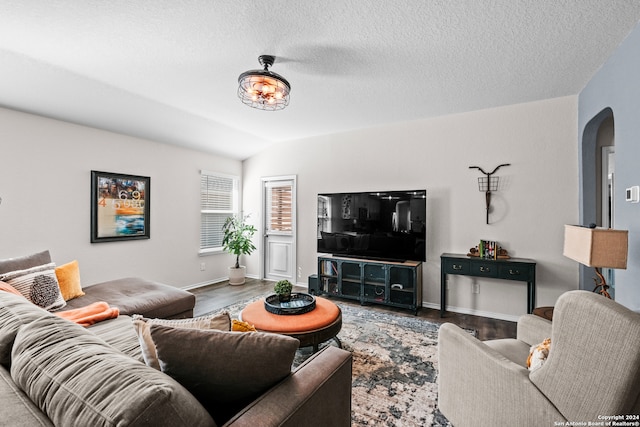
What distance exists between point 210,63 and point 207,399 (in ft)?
8.40

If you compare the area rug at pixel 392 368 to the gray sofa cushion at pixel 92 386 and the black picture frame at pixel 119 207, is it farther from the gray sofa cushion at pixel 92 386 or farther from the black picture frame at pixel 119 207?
the black picture frame at pixel 119 207

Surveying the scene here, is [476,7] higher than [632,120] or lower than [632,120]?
higher

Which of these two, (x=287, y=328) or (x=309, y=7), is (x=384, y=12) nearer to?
(x=309, y=7)

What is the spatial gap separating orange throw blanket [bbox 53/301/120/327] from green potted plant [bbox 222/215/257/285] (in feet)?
9.17

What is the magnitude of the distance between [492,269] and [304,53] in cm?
293

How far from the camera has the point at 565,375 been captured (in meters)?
1.12

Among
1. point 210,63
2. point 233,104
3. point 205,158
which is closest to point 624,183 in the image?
point 210,63

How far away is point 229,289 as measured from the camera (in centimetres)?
486

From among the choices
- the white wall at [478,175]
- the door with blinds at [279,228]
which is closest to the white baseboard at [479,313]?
the white wall at [478,175]

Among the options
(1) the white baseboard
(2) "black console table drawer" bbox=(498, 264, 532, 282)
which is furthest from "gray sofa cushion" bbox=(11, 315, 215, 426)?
(1) the white baseboard

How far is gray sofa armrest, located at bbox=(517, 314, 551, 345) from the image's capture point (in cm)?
184

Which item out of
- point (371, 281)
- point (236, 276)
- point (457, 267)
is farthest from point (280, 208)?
point (457, 267)

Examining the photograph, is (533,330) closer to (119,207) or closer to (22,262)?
(22,262)

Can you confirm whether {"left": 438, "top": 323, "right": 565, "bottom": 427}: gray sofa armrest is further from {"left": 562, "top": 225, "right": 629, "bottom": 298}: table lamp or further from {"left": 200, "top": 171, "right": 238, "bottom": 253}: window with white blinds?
{"left": 200, "top": 171, "right": 238, "bottom": 253}: window with white blinds
